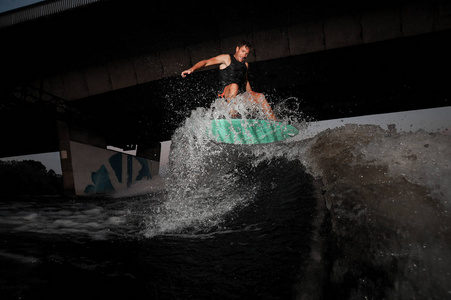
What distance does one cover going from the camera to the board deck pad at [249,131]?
18.9ft

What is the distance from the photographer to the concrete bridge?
8883 mm

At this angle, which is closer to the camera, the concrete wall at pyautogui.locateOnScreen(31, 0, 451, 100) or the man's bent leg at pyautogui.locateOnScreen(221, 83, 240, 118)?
the man's bent leg at pyautogui.locateOnScreen(221, 83, 240, 118)

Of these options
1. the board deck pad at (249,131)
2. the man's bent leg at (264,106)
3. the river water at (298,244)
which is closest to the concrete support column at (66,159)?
the river water at (298,244)

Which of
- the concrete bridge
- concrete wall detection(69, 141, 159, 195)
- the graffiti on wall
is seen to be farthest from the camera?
the graffiti on wall

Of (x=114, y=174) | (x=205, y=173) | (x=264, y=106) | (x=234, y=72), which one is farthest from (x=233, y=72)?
(x=114, y=174)

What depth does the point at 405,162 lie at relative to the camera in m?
2.04

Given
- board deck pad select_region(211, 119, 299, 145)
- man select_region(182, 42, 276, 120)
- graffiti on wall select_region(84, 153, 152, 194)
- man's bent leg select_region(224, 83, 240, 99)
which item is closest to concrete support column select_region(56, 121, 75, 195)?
graffiti on wall select_region(84, 153, 152, 194)

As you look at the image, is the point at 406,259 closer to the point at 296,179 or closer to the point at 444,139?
the point at 444,139

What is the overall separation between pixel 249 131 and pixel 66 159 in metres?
10.6

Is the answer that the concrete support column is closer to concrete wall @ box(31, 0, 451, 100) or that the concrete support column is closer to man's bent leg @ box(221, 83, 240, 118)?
concrete wall @ box(31, 0, 451, 100)

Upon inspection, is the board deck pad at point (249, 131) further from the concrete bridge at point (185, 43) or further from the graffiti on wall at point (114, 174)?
the graffiti on wall at point (114, 174)

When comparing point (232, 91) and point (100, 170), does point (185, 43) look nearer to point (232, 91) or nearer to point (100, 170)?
point (232, 91)

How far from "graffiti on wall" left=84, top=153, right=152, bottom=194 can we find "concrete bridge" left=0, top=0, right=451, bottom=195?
1.56 m

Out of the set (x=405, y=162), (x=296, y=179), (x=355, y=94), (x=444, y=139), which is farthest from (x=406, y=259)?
(x=355, y=94)
